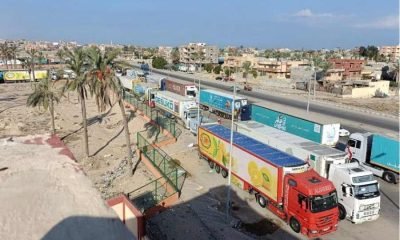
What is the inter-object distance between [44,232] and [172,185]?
30.1 feet

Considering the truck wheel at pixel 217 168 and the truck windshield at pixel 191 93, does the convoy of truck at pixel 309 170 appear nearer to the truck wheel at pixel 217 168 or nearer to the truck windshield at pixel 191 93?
the truck wheel at pixel 217 168

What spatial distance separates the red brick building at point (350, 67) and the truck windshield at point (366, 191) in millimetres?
98117

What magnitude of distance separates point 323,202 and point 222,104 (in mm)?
34662

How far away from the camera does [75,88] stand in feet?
116

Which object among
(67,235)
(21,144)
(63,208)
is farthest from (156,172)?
(21,144)

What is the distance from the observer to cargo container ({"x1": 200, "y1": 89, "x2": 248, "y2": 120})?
51156 mm

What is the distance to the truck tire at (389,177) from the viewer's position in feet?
94.3

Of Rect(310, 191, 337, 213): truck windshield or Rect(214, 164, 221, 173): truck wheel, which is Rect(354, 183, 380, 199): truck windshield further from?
Rect(214, 164, 221, 173): truck wheel

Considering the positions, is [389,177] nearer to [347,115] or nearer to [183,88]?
[347,115]

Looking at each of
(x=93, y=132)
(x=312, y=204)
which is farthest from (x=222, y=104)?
(x=312, y=204)

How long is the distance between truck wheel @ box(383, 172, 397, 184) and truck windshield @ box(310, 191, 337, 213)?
36.3ft

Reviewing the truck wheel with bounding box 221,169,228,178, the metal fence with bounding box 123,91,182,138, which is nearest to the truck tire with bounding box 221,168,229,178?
the truck wheel with bounding box 221,169,228,178

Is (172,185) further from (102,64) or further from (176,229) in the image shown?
(102,64)

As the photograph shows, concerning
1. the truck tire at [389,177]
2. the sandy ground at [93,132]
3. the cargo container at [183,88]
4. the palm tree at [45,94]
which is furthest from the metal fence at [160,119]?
the truck tire at [389,177]
